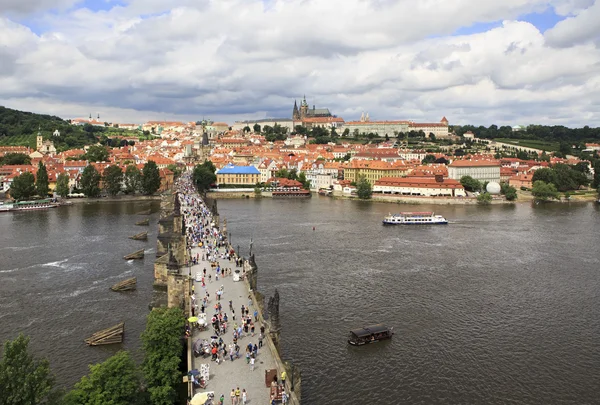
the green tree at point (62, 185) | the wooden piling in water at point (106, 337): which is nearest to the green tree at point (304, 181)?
the green tree at point (62, 185)

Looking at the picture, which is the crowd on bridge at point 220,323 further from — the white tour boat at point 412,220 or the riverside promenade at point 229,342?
the white tour boat at point 412,220

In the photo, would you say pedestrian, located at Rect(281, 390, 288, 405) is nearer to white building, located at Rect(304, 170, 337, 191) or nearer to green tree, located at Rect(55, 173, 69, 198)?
green tree, located at Rect(55, 173, 69, 198)

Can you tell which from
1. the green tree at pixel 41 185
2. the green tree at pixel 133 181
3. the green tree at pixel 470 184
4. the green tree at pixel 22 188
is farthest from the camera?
the green tree at pixel 470 184

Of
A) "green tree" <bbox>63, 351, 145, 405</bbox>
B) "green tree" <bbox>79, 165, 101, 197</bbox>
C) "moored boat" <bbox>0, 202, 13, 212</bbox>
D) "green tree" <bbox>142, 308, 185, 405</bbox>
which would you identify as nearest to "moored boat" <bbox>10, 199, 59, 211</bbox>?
"moored boat" <bbox>0, 202, 13, 212</bbox>

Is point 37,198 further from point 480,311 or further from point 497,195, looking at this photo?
point 497,195

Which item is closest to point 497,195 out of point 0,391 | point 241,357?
point 241,357
